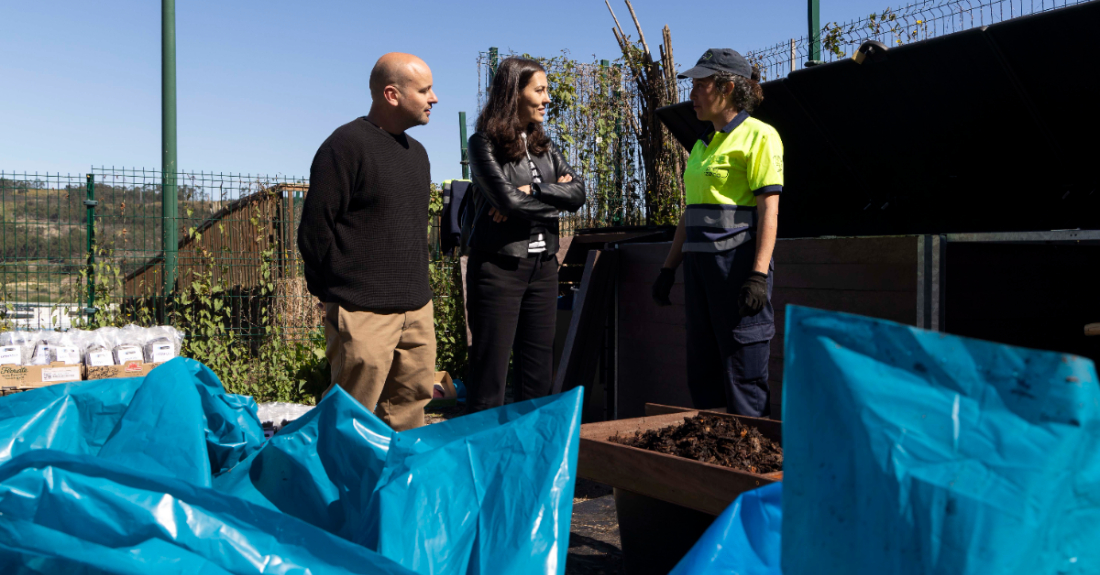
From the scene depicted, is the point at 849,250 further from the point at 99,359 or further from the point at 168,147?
the point at 168,147

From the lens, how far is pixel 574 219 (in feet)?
26.8

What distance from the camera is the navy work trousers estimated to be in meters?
2.66

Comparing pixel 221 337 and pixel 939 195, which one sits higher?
pixel 939 195

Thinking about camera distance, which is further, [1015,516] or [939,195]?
[939,195]

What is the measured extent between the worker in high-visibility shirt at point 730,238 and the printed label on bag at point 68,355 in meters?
4.13

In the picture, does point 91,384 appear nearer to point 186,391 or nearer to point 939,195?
point 186,391

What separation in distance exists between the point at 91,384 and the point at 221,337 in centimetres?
468

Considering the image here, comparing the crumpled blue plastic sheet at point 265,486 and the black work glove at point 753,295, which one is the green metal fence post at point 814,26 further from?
the crumpled blue plastic sheet at point 265,486

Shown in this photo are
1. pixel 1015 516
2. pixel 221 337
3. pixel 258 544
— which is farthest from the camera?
pixel 221 337

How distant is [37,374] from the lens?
5.04 m

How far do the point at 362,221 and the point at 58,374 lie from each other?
3426mm

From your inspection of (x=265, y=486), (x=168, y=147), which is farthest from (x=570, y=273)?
(x=265, y=486)

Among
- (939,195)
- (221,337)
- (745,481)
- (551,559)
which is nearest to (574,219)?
(221,337)

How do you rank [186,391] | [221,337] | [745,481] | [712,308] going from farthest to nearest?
[221,337] → [712,308] → [745,481] → [186,391]
